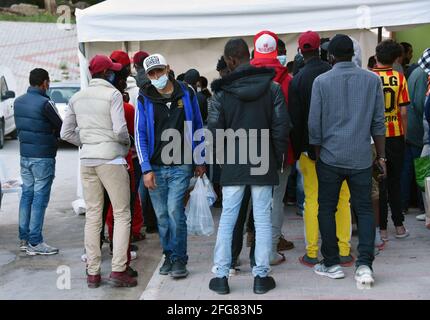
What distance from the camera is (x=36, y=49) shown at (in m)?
34.3

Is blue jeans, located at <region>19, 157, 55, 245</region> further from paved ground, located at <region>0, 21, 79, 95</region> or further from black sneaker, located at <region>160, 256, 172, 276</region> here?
paved ground, located at <region>0, 21, 79, 95</region>

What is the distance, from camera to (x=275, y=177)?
5434mm

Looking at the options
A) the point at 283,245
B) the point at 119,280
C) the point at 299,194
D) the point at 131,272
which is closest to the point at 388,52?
the point at 283,245

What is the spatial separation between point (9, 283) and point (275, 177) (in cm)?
272

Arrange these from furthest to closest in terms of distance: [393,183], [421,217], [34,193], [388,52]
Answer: [421,217]
[34,193]
[393,183]
[388,52]

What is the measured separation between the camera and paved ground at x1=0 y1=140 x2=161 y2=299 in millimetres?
5918

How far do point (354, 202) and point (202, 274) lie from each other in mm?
1491

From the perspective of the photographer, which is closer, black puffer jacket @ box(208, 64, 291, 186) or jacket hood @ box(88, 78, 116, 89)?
black puffer jacket @ box(208, 64, 291, 186)

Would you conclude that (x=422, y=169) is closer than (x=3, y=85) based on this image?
Yes

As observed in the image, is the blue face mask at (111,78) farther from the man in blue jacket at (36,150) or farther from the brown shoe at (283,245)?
the brown shoe at (283,245)

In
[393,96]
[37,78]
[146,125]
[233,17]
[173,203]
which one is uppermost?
[233,17]

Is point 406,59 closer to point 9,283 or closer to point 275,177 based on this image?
point 275,177

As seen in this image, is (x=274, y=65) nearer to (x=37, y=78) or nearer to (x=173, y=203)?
(x=173, y=203)

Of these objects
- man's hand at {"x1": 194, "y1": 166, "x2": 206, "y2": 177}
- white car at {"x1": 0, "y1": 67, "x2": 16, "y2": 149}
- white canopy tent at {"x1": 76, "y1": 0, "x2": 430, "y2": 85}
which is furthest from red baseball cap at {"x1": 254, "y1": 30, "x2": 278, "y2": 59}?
white car at {"x1": 0, "y1": 67, "x2": 16, "y2": 149}
